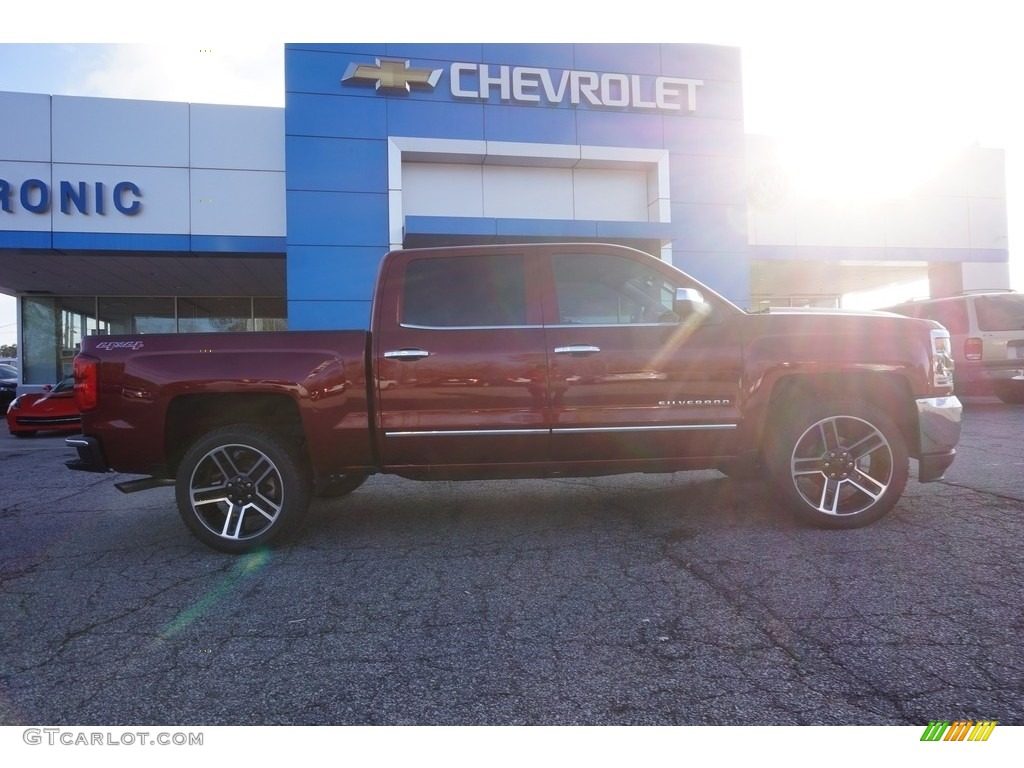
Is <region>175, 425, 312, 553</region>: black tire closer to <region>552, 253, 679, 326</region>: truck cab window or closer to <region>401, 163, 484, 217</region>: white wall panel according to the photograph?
<region>552, 253, 679, 326</region>: truck cab window

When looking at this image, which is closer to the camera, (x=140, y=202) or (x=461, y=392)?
(x=461, y=392)

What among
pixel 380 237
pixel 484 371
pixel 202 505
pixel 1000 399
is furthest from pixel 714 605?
pixel 1000 399

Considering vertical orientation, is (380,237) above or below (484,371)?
above

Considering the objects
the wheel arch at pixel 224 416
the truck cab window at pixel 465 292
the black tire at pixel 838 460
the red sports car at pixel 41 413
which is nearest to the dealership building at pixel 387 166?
the red sports car at pixel 41 413

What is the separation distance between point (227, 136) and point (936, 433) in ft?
48.6

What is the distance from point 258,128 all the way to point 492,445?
518 inches

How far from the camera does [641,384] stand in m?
3.97

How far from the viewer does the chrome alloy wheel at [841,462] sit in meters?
4.04

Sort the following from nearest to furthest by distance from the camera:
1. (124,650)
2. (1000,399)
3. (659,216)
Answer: (124,650) < (1000,399) < (659,216)

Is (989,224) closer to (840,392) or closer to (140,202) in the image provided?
(840,392)

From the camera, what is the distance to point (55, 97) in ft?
44.8

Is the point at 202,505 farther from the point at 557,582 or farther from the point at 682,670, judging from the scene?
the point at 682,670

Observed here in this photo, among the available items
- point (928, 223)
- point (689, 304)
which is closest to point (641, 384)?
point (689, 304)

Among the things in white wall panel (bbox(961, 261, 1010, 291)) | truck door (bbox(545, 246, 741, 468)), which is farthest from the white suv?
white wall panel (bbox(961, 261, 1010, 291))
